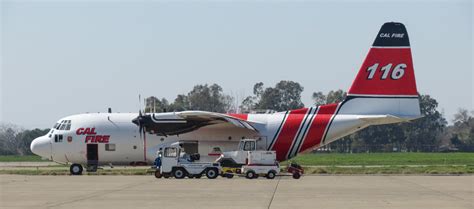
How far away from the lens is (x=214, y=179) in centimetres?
3516

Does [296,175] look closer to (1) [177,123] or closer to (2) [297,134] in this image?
(2) [297,134]

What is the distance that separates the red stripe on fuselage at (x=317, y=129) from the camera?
39.8 meters

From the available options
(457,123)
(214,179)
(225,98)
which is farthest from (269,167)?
(457,123)

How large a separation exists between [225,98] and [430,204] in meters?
80.4

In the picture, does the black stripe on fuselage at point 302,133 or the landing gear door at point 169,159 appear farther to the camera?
the black stripe on fuselage at point 302,133

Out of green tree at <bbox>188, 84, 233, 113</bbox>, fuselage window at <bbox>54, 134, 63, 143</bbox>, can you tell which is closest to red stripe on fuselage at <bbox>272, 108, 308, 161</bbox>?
fuselage window at <bbox>54, 134, 63, 143</bbox>

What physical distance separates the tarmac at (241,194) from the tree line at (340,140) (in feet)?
221

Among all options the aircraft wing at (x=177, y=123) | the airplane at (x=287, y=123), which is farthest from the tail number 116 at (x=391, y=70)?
the aircraft wing at (x=177, y=123)

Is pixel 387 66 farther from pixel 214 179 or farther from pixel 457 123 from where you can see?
pixel 457 123

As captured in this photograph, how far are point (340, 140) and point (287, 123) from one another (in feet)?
247

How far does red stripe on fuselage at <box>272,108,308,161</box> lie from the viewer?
131 feet

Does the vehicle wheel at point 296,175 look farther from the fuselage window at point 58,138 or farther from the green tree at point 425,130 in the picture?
the green tree at point 425,130

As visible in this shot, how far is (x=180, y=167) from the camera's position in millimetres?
36281

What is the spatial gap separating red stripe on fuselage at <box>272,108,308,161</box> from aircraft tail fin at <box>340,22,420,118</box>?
2225mm
